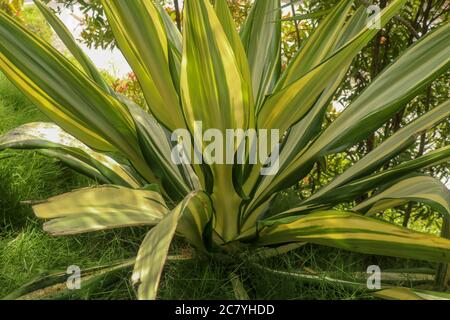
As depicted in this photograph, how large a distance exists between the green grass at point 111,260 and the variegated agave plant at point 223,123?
0.19 feet

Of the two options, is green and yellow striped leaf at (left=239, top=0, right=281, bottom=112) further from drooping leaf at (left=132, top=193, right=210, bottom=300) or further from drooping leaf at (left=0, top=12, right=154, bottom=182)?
drooping leaf at (left=132, top=193, right=210, bottom=300)

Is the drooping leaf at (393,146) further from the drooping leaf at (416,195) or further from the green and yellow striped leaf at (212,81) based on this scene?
the green and yellow striped leaf at (212,81)

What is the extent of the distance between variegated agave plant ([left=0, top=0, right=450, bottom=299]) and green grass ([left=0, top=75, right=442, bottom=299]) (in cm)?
6

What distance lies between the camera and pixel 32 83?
1107 millimetres

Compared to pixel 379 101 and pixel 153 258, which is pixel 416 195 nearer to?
pixel 379 101

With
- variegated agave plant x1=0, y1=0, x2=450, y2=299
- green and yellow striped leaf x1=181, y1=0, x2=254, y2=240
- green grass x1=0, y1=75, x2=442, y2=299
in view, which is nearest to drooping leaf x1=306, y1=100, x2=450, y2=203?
variegated agave plant x1=0, y1=0, x2=450, y2=299

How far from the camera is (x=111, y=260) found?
1162 mm

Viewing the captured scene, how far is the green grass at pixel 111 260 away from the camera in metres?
1.05

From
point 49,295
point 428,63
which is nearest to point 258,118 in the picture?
point 428,63

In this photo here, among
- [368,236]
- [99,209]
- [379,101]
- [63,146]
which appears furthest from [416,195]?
[63,146]

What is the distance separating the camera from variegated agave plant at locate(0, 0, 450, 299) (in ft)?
3.08

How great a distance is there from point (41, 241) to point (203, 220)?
0.38m

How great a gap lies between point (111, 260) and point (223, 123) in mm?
359
